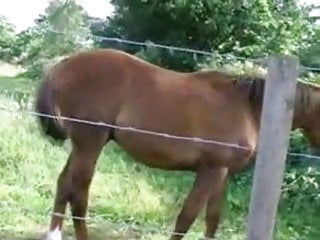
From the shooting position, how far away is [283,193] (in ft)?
20.3

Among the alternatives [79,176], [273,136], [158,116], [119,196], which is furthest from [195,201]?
[273,136]

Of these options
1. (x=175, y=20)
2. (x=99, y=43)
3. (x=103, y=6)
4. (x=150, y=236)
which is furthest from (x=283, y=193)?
(x=103, y=6)

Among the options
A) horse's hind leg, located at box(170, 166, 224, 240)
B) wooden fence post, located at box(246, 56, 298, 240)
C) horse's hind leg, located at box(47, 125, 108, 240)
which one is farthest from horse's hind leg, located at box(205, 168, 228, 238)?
wooden fence post, located at box(246, 56, 298, 240)

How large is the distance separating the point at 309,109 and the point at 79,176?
141 cm

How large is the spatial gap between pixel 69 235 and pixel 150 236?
52 centimetres

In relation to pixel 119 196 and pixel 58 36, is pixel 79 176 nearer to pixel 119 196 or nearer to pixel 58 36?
pixel 119 196

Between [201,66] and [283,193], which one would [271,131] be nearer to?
[283,193]

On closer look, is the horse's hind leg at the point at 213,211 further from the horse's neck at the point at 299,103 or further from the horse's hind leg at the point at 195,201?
the horse's neck at the point at 299,103

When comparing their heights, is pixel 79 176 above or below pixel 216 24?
below

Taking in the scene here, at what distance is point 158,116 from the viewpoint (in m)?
4.51

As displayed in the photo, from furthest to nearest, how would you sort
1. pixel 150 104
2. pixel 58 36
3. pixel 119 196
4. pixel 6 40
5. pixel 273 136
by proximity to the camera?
pixel 6 40, pixel 58 36, pixel 119 196, pixel 150 104, pixel 273 136

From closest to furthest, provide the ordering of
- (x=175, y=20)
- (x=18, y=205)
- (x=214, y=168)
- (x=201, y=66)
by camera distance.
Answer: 1. (x=214, y=168)
2. (x=18, y=205)
3. (x=201, y=66)
4. (x=175, y=20)

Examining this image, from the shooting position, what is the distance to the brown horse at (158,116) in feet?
14.6

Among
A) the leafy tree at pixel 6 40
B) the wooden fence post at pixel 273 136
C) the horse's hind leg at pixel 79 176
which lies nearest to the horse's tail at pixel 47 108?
the horse's hind leg at pixel 79 176
